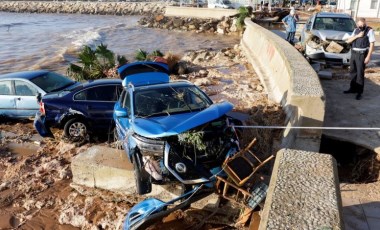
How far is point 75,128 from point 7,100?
3349mm

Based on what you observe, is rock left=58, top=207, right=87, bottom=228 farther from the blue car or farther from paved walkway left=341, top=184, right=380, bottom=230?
paved walkway left=341, top=184, right=380, bottom=230

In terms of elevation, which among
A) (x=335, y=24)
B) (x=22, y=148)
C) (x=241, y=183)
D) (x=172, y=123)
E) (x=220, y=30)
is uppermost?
(x=335, y=24)

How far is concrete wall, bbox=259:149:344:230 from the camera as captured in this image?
3.23 meters

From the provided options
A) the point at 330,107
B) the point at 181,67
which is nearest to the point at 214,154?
the point at 330,107

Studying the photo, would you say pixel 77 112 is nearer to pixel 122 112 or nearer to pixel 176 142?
pixel 122 112

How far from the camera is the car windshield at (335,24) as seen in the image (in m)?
14.7

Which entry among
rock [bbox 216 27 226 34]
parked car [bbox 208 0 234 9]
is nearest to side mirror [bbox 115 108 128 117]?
rock [bbox 216 27 226 34]

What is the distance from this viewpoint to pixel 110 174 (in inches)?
258

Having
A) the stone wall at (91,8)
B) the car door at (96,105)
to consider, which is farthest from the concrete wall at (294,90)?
the stone wall at (91,8)

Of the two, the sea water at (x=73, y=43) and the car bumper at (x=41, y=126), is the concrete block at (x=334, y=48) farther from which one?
the sea water at (x=73, y=43)

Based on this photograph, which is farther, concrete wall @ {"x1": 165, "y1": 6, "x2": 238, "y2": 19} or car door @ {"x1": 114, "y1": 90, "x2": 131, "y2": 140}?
concrete wall @ {"x1": 165, "y1": 6, "x2": 238, "y2": 19}

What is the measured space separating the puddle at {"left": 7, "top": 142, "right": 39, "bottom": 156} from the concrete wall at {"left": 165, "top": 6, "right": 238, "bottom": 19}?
125 ft

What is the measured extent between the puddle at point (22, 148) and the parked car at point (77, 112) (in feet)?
1.68

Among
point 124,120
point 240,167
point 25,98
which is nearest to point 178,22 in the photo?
point 25,98
